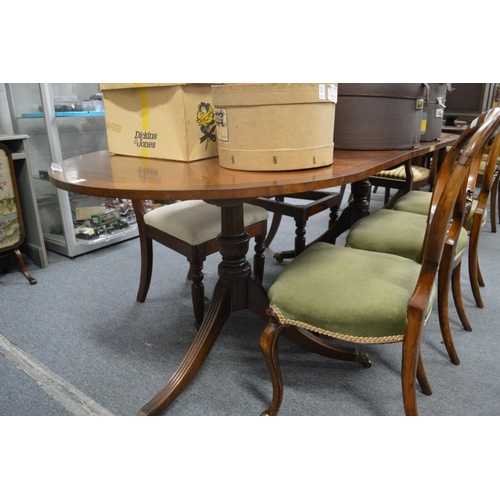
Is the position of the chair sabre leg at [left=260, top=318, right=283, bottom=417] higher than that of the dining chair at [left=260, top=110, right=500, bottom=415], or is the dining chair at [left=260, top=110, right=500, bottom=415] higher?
the dining chair at [left=260, top=110, right=500, bottom=415]

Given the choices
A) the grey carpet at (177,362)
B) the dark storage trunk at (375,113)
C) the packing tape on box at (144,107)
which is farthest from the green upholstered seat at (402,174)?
the packing tape on box at (144,107)

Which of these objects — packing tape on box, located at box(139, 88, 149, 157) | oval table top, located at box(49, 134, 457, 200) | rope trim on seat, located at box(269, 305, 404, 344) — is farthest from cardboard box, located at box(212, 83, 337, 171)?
rope trim on seat, located at box(269, 305, 404, 344)

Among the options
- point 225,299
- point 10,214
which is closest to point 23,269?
point 10,214

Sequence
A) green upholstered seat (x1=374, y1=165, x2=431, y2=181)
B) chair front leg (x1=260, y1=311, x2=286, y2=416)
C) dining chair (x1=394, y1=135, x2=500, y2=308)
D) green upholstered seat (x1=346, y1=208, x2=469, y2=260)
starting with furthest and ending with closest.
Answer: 1. green upholstered seat (x1=374, y1=165, x2=431, y2=181)
2. dining chair (x1=394, y1=135, x2=500, y2=308)
3. green upholstered seat (x1=346, y1=208, x2=469, y2=260)
4. chair front leg (x1=260, y1=311, x2=286, y2=416)

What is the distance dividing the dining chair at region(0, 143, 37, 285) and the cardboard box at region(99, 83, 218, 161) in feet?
3.67

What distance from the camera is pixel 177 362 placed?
61.9 inches

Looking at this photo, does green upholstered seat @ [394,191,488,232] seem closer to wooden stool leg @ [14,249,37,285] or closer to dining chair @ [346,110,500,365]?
dining chair @ [346,110,500,365]

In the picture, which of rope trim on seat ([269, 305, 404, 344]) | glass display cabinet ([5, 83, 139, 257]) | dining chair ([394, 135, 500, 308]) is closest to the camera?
rope trim on seat ([269, 305, 404, 344])

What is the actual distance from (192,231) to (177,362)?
0.50 meters

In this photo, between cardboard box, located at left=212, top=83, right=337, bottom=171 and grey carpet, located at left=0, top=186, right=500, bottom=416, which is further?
grey carpet, located at left=0, top=186, right=500, bottom=416

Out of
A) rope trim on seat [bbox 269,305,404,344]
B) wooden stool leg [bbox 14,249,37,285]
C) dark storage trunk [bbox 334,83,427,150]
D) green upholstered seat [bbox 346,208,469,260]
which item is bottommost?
wooden stool leg [bbox 14,249,37,285]

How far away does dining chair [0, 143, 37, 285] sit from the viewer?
7.10ft

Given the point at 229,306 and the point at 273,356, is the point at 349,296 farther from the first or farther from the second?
the point at 229,306

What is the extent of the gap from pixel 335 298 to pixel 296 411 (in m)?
0.47
